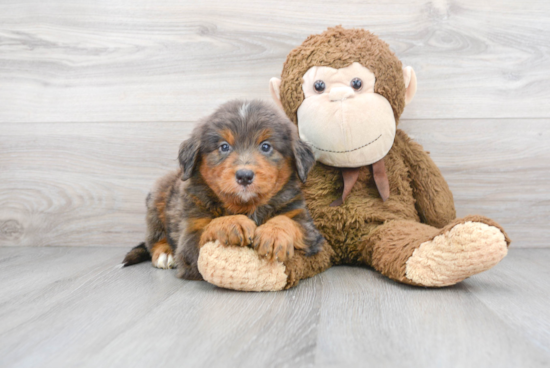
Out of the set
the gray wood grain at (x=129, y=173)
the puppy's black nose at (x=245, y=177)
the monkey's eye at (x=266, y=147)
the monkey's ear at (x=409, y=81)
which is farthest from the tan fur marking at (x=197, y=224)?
the monkey's ear at (x=409, y=81)

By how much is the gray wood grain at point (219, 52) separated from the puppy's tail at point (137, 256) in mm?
798

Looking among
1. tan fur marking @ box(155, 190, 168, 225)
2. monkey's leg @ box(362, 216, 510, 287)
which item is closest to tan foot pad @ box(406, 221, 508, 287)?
monkey's leg @ box(362, 216, 510, 287)

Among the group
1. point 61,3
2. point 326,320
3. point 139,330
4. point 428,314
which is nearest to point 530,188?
point 428,314

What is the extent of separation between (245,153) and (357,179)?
0.65 metres

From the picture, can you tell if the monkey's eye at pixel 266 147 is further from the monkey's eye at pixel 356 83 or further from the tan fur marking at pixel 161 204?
the tan fur marking at pixel 161 204

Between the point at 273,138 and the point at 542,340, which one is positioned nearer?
the point at 542,340

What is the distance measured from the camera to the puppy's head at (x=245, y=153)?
5.36 feet

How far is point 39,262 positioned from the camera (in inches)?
88.2

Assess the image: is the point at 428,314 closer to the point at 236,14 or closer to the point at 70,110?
the point at 236,14

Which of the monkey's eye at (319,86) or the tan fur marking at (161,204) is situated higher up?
the monkey's eye at (319,86)

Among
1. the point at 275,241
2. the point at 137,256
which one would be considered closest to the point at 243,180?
the point at 275,241

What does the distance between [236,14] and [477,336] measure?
2110 millimetres

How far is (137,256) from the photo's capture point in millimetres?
2203

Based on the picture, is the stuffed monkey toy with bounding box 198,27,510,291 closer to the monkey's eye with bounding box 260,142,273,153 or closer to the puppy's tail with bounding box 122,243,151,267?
the monkey's eye with bounding box 260,142,273,153
